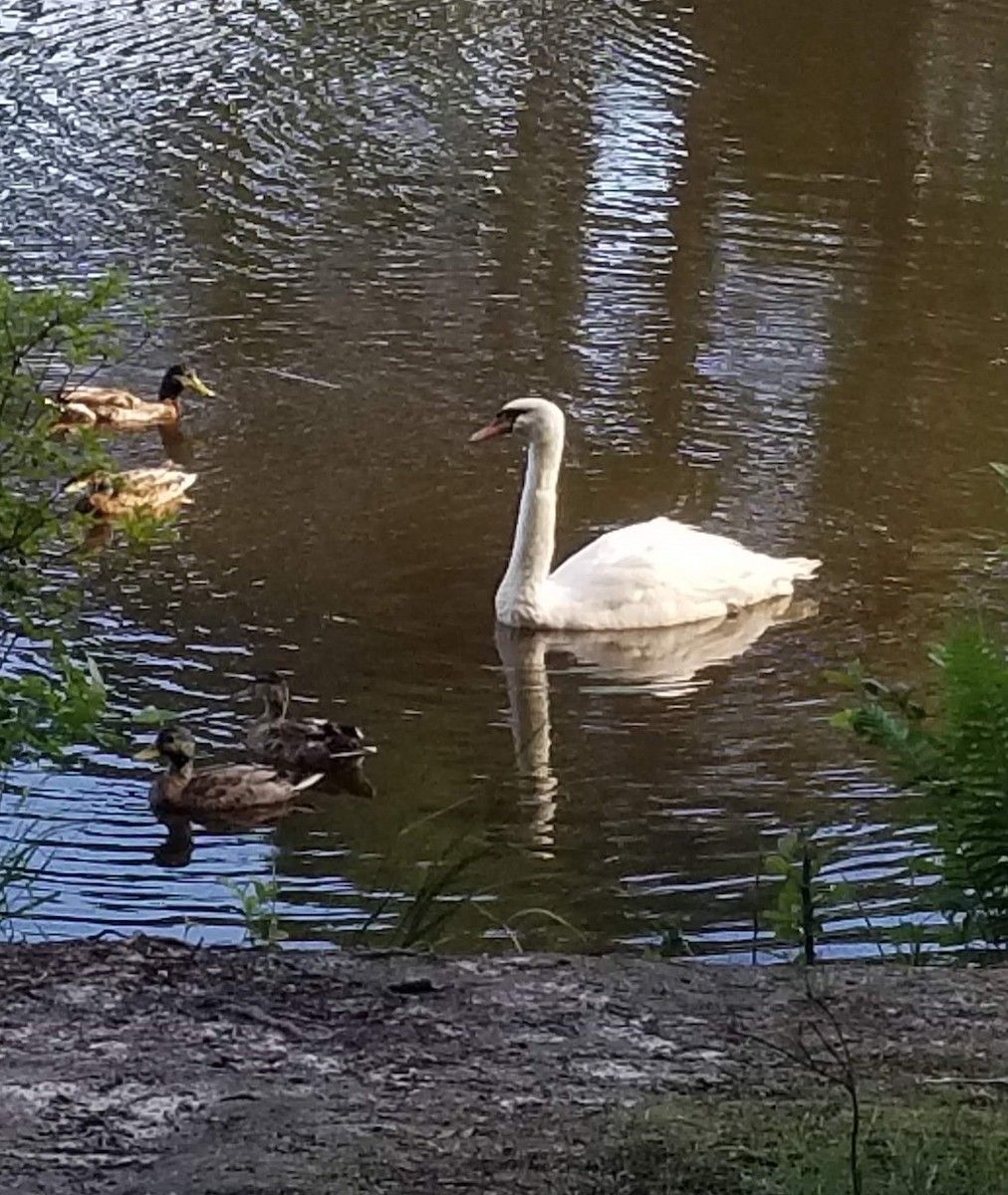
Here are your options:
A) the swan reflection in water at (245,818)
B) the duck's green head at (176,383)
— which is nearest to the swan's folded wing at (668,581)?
the swan reflection in water at (245,818)

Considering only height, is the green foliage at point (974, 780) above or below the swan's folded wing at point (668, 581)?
above

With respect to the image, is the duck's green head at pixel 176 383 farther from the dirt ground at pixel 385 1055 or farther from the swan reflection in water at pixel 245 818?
the dirt ground at pixel 385 1055

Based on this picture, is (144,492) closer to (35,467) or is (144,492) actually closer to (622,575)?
(622,575)

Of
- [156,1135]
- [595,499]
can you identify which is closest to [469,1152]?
[156,1135]

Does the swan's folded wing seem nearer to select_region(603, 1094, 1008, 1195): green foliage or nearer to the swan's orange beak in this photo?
the swan's orange beak

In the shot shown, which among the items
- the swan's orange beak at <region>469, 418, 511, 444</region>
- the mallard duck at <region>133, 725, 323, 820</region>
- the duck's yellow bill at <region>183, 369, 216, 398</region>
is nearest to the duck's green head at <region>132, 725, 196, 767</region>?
the mallard duck at <region>133, 725, 323, 820</region>

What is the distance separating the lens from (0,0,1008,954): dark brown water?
23.0ft

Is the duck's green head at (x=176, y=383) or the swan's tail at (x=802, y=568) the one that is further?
the duck's green head at (x=176, y=383)

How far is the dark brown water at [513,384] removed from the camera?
7.02 metres

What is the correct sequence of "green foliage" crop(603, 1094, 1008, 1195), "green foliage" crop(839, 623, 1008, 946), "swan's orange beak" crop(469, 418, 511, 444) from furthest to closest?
"swan's orange beak" crop(469, 418, 511, 444) → "green foliage" crop(839, 623, 1008, 946) → "green foliage" crop(603, 1094, 1008, 1195)

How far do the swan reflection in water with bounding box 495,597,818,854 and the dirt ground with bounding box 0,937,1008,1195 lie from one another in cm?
474

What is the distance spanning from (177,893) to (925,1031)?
12.8 ft

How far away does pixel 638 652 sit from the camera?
8.83 metres

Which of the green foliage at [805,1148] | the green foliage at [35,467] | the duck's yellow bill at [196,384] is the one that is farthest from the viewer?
the duck's yellow bill at [196,384]
